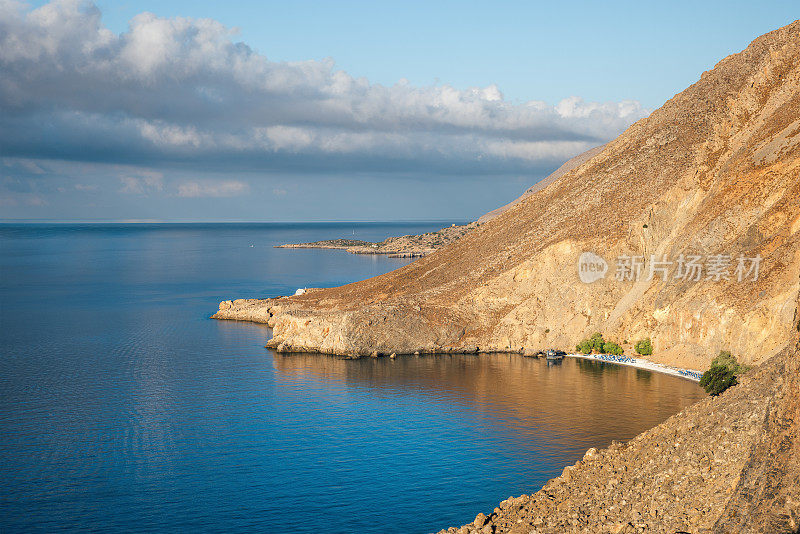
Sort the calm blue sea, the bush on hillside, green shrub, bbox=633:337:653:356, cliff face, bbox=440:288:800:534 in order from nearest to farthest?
1. cliff face, bbox=440:288:800:534
2. the calm blue sea
3. green shrub, bbox=633:337:653:356
4. the bush on hillside

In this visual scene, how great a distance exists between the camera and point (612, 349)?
82375 millimetres

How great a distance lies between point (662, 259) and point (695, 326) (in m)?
12.6

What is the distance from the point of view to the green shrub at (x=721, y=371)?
54631mm

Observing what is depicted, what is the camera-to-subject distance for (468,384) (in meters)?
71.6

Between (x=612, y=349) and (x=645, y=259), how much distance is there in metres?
11.9

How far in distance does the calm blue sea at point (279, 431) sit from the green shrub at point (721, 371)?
3.33 m

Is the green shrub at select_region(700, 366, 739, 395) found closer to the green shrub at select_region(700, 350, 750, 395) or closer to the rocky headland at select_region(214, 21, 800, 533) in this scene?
the green shrub at select_region(700, 350, 750, 395)

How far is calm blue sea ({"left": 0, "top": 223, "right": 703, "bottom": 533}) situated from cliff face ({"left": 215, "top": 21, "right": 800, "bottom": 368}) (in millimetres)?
5371

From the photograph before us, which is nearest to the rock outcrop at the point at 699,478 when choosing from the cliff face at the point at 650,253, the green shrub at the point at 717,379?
the green shrub at the point at 717,379

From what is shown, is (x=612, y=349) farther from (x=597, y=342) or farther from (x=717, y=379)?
(x=717, y=379)

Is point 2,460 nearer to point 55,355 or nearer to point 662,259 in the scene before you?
point 55,355

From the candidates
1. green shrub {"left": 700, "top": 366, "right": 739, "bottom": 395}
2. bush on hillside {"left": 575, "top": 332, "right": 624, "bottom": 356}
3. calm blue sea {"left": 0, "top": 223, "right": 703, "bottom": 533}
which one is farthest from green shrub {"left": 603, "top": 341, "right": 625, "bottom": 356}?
green shrub {"left": 700, "top": 366, "right": 739, "bottom": 395}

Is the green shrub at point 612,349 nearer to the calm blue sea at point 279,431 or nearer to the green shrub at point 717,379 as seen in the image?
the calm blue sea at point 279,431

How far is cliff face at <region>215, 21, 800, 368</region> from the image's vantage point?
70.9m
